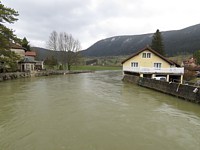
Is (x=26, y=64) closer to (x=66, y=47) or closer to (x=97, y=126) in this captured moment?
(x=66, y=47)

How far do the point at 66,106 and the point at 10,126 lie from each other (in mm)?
4470

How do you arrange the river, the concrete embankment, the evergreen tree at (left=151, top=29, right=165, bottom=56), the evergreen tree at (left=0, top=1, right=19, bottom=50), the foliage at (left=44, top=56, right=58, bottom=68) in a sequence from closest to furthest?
the river < the concrete embankment < the evergreen tree at (left=0, top=1, right=19, bottom=50) < the evergreen tree at (left=151, top=29, right=165, bottom=56) < the foliage at (left=44, top=56, right=58, bottom=68)

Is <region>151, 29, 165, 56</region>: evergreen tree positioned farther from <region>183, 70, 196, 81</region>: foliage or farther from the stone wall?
the stone wall

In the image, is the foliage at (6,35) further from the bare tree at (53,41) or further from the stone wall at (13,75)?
the bare tree at (53,41)

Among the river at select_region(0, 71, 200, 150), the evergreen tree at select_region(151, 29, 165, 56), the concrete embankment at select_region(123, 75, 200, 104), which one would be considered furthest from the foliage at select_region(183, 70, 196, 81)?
the evergreen tree at select_region(151, 29, 165, 56)

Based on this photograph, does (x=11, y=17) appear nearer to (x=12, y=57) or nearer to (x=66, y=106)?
(x=12, y=57)

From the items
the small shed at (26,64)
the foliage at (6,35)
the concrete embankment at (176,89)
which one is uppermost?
the foliage at (6,35)

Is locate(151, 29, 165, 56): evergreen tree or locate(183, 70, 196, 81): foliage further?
locate(151, 29, 165, 56): evergreen tree

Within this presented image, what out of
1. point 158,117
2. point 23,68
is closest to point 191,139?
point 158,117

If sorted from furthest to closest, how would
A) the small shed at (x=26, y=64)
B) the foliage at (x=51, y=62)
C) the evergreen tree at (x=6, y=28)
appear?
the foliage at (x=51, y=62) → the small shed at (x=26, y=64) → the evergreen tree at (x=6, y=28)

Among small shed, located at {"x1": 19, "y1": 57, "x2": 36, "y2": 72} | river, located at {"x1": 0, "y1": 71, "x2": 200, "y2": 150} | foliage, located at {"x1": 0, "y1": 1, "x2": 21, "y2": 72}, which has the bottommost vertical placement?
river, located at {"x1": 0, "y1": 71, "x2": 200, "y2": 150}

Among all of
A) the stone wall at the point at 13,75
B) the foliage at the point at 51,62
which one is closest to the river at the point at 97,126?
the stone wall at the point at 13,75

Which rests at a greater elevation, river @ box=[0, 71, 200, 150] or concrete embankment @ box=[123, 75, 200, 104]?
concrete embankment @ box=[123, 75, 200, 104]

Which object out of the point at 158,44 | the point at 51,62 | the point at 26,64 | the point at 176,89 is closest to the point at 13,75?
the point at 26,64
